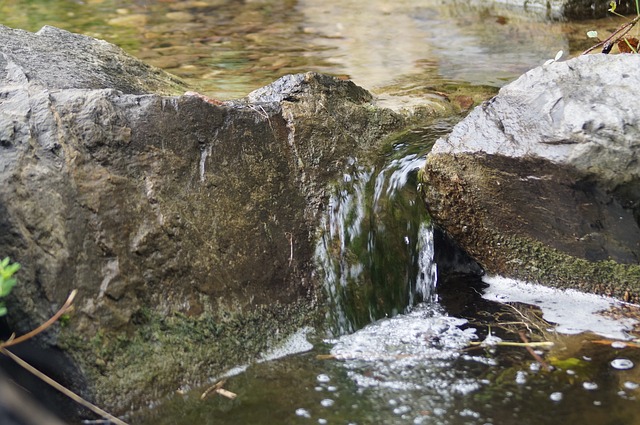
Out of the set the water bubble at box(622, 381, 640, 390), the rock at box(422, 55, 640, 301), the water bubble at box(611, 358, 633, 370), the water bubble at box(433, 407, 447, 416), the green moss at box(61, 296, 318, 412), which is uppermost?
the rock at box(422, 55, 640, 301)

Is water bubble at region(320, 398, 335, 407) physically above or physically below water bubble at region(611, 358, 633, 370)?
below

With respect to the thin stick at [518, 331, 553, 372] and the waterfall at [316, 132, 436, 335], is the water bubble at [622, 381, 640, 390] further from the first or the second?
the waterfall at [316, 132, 436, 335]

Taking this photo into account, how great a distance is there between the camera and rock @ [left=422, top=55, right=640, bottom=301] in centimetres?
294

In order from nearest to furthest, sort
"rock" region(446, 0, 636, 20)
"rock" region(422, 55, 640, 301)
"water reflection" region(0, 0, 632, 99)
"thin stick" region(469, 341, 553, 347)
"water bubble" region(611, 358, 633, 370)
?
1. "water bubble" region(611, 358, 633, 370)
2. "thin stick" region(469, 341, 553, 347)
3. "rock" region(422, 55, 640, 301)
4. "water reflection" region(0, 0, 632, 99)
5. "rock" region(446, 0, 636, 20)

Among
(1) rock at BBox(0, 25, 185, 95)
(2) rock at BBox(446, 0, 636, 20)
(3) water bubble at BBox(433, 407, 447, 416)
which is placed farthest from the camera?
(2) rock at BBox(446, 0, 636, 20)

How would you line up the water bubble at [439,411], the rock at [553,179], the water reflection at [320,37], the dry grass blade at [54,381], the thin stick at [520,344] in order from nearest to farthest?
1. the dry grass blade at [54,381]
2. the water bubble at [439,411]
3. the thin stick at [520,344]
4. the rock at [553,179]
5. the water reflection at [320,37]

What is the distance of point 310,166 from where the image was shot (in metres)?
3.22

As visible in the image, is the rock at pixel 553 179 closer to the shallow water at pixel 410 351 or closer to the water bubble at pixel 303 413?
the shallow water at pixel 410 351

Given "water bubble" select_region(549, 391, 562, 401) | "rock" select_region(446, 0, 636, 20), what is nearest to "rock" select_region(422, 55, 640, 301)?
"water bubble" select_region(549, 391, 562, 401)

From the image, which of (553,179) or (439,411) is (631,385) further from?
(553,179)

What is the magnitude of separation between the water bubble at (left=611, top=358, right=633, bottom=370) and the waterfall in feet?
2.78

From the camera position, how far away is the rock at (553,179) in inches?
116

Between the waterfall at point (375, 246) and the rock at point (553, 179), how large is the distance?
6.1 inches

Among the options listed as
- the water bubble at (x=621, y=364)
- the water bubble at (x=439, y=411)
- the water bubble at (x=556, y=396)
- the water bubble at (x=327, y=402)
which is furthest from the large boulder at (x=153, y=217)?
the water bubble at (x=621, y=364)
